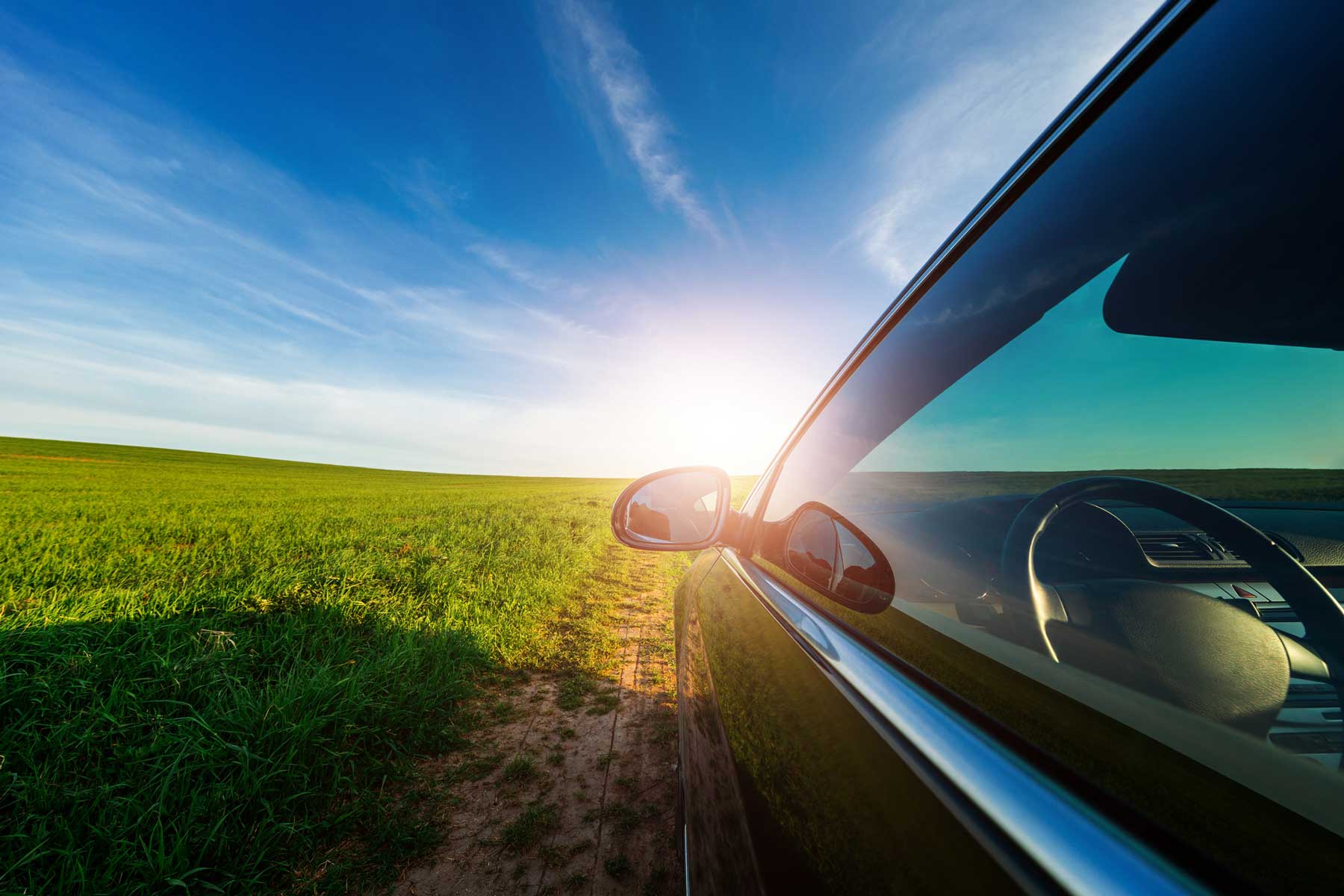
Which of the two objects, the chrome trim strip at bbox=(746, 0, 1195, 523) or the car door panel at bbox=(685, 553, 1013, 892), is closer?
the car door panel at bbox=(685, 553, 1013, 892)

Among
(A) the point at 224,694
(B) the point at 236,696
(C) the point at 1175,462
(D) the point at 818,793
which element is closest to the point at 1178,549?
(C) the point at 1175,462

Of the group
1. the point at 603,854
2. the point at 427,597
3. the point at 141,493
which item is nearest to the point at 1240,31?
the point at 603,854

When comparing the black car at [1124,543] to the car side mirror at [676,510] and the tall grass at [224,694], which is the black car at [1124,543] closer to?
the car side mirror at [676,510]

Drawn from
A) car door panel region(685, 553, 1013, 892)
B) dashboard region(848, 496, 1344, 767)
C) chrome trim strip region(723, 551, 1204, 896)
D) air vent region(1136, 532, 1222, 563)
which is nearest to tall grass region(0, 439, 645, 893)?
car door panel region(685, 553, 1013, 892)

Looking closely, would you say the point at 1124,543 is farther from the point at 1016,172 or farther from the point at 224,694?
the point at 224,694

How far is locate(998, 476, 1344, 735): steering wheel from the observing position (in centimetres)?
49

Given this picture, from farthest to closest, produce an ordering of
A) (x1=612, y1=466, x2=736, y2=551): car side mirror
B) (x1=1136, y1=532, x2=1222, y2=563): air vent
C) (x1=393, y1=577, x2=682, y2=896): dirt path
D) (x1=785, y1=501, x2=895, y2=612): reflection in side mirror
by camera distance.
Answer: (x1=612, y1=466, x2=736, y2=551): car side mirror → (x1=393, y1=577, x2=682, y2=896): dirt path → (x1=785, y1=501, x2=895, y2=612): reflection in side mirror → (x1=1136, y1=532, x2=1222, y2=563): air vent

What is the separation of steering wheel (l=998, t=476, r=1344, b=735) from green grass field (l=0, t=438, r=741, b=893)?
2772 mm

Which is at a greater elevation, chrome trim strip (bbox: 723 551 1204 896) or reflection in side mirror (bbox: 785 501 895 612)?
reflection in side mirror (bbox: 785 501 895 612)

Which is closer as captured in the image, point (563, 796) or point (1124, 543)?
point (1124, 543)

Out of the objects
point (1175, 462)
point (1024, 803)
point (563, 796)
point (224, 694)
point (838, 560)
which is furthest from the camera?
point (224, 694)

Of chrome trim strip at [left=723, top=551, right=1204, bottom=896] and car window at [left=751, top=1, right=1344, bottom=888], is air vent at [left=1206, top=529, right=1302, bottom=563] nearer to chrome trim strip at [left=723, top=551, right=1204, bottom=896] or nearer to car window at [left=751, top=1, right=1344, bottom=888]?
car window at [left=751, top=1, right=1344, bottom=888]

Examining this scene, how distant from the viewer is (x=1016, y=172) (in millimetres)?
956

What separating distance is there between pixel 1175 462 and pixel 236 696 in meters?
3.81
